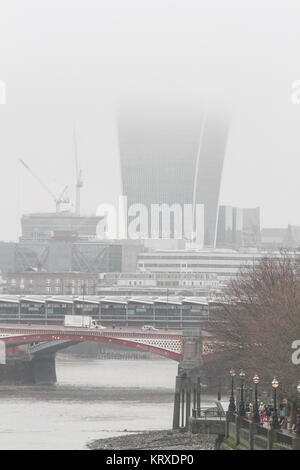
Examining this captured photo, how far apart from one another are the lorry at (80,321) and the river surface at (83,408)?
2490mm

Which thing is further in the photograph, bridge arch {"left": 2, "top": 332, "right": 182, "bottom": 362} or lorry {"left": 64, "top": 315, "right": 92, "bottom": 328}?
lorry {"left": 64, "top": 315, "right": 92, "bottom": 328}

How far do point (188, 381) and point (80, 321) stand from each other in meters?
33.2

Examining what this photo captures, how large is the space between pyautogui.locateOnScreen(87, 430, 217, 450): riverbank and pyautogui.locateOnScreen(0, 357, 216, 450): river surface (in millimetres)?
837

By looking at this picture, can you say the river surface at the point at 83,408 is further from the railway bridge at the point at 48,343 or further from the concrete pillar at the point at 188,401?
the railway bridge at the point at 48,343

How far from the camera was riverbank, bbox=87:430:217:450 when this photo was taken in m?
60.5

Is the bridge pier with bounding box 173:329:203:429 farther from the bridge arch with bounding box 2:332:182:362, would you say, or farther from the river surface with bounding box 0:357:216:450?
the bridge arch with bounding box 2:332:182:362

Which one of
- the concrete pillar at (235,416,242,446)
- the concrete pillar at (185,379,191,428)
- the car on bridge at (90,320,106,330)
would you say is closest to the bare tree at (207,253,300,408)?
the concrete pillar at (185,379,191,428)

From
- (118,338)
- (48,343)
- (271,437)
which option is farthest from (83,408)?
(271,437)

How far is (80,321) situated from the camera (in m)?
111

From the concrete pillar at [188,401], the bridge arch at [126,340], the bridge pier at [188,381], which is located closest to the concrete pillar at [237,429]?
the bridge pier at [188,381]

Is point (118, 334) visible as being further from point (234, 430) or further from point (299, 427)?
point (299, 427)

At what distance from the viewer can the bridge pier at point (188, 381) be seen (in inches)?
2836

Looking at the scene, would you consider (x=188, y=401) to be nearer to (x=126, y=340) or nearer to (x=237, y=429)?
(x=237, y=429)
